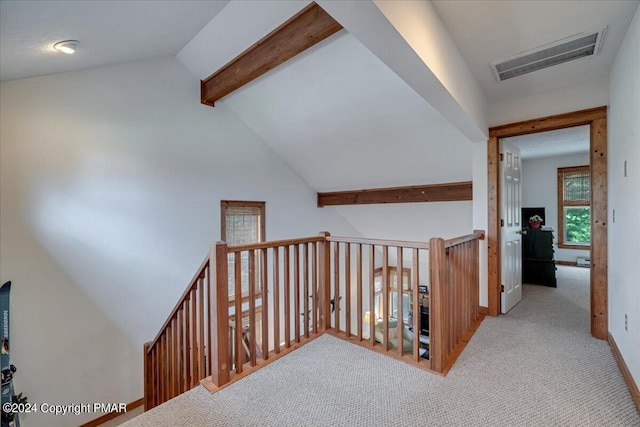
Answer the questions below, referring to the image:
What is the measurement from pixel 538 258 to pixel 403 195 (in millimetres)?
2274

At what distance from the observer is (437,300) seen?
1973mm

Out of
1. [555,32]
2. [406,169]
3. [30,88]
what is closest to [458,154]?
[406,169]

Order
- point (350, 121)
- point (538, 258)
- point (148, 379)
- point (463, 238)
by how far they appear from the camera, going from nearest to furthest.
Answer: point (463, 238) → point (148, 379) → point (350, 121) → point (538, 258)

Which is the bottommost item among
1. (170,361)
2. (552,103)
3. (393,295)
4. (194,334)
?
(393,295)

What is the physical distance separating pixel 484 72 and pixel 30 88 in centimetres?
438

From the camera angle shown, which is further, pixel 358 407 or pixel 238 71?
pixel 238 71

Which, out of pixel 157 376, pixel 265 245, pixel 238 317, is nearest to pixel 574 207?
pixel 265 245

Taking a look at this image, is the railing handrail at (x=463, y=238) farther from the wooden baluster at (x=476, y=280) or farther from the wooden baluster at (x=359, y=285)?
the wooden baluster at (x=359, y=285)

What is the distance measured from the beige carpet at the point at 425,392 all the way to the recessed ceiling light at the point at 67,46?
9.05 feet

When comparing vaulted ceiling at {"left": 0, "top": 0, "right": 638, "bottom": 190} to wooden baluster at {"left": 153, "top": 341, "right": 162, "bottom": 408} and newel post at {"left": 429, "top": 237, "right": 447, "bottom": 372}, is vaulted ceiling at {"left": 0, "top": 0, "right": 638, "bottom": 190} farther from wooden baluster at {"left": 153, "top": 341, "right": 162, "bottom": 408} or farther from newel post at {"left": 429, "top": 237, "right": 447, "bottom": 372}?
wooden baluster at {"left": 153, "top": 341, "right": 162, "bottom": 408}

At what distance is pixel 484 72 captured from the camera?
2467 millimetres

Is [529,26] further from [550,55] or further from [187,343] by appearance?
[187,343]

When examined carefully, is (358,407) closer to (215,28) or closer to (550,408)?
(550,408)

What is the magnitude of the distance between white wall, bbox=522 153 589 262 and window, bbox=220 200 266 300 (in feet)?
19.9
